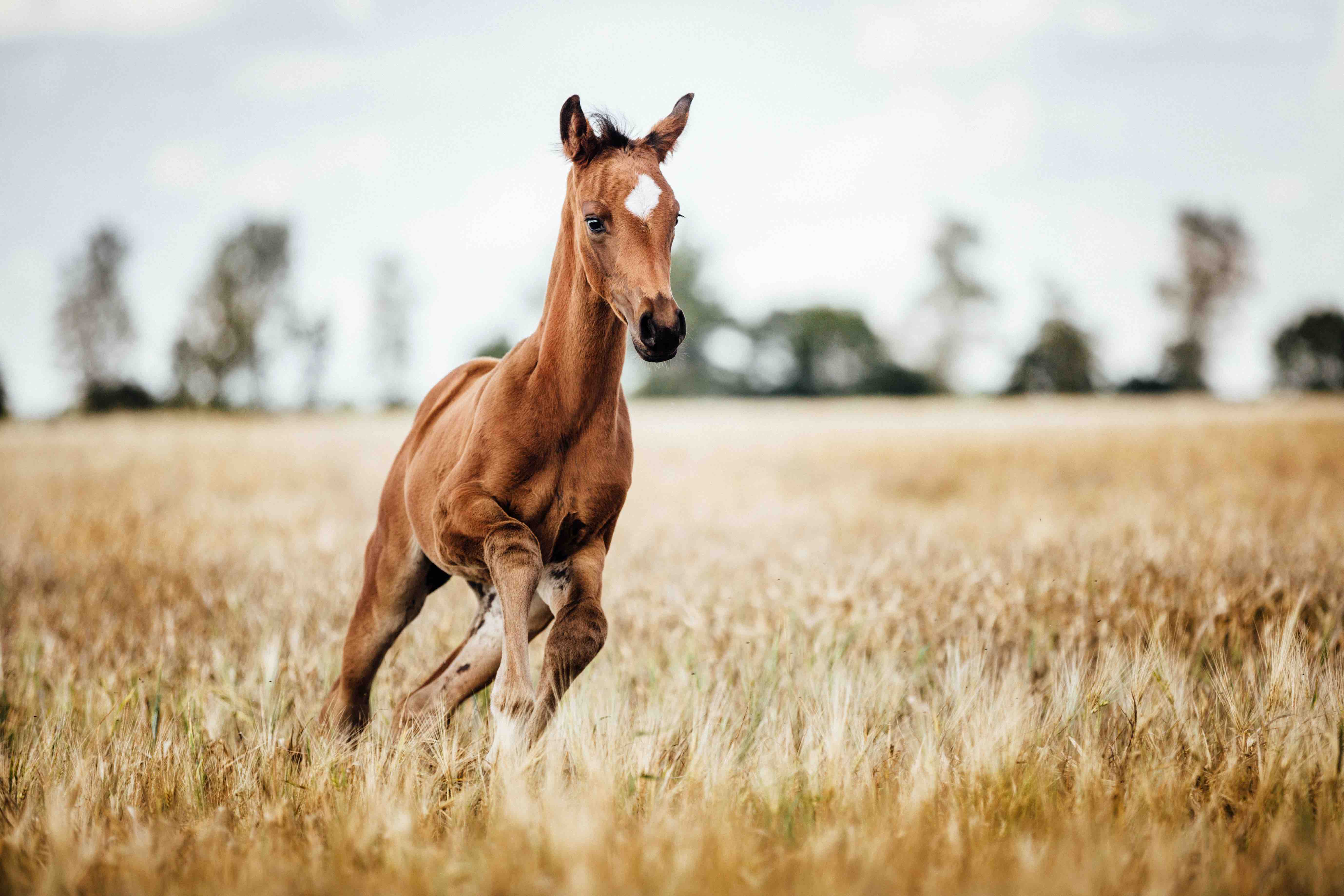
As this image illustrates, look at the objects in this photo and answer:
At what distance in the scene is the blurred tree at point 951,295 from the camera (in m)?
51.4

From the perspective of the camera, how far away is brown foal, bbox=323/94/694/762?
3.31 m

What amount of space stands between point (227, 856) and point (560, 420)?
6.30 feet

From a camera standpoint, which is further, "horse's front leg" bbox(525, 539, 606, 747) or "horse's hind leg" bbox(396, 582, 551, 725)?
"horse's hind leg" bbox(396, 582, 551, 725)

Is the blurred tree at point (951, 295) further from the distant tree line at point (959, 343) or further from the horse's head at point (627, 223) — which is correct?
the horse's head at point (627, 223)

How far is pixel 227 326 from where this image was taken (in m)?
44.5

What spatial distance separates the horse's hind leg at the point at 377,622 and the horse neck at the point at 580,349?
1.29 m

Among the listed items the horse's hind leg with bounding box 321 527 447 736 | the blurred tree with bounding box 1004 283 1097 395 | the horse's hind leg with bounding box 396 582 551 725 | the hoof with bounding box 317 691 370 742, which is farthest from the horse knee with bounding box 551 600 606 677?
the blurred tree with bounding box 1004 283 1097 395

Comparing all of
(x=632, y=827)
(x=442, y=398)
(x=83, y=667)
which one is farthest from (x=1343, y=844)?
(x=83, y=667)

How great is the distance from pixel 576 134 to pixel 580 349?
89 centimetres

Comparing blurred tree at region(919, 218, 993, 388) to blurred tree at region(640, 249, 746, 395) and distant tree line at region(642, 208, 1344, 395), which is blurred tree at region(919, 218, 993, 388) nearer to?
distant tree line at region(642, 208, 1344, 395)

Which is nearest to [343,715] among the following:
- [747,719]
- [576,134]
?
[747,719]

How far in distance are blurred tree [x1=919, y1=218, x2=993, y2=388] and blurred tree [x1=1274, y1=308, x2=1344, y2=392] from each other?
1627cm

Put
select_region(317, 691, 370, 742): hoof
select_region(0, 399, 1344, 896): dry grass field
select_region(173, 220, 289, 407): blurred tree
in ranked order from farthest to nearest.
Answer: select_region(173, 220, 289, 407): blurred tree → select_region(317, 691, 370, 742): hoof → select_region(0, 399, 1344, 896): dry grass field

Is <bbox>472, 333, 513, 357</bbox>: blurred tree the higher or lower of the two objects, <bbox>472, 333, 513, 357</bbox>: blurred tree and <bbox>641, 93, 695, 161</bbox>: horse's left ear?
the lower
